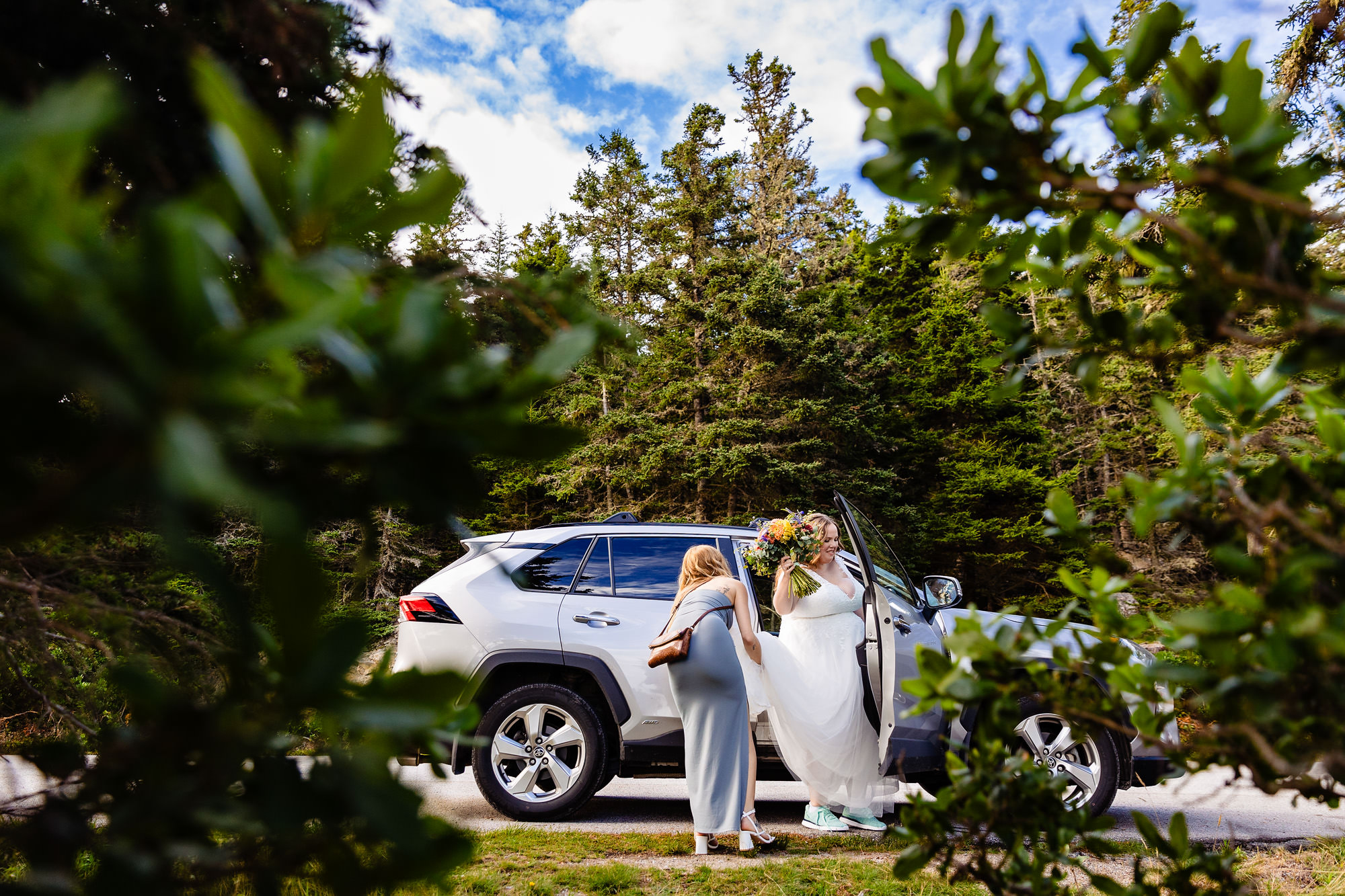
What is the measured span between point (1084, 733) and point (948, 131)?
1011mm

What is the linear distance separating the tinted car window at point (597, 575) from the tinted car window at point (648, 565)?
49 millimetres

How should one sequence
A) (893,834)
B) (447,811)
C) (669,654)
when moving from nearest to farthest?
(447,811), (893,834), (669,654)

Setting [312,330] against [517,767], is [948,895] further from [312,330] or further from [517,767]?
[312,330]

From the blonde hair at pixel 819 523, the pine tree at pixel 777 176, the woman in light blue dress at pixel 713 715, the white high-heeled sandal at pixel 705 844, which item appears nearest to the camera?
the white high-heeled sandal at pixel 705 844

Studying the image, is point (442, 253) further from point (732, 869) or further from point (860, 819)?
point (860, 819)

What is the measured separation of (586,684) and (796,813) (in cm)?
186

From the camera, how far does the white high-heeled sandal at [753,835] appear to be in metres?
4.23

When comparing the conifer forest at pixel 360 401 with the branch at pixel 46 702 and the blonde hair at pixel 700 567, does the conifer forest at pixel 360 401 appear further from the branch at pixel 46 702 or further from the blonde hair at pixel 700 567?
the blonde hair at pixel 700 567

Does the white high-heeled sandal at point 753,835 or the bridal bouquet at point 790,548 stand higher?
the bridal bouquet at point 790,548

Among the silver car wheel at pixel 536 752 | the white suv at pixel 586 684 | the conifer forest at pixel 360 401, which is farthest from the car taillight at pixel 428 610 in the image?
the conifer forest at pixel 360 401

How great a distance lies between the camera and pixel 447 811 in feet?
2.23

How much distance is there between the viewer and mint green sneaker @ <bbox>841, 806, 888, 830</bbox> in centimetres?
460

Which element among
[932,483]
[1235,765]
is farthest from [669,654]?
[932,483]

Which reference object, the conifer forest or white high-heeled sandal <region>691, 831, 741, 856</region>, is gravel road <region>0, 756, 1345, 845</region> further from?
the conifer forest
